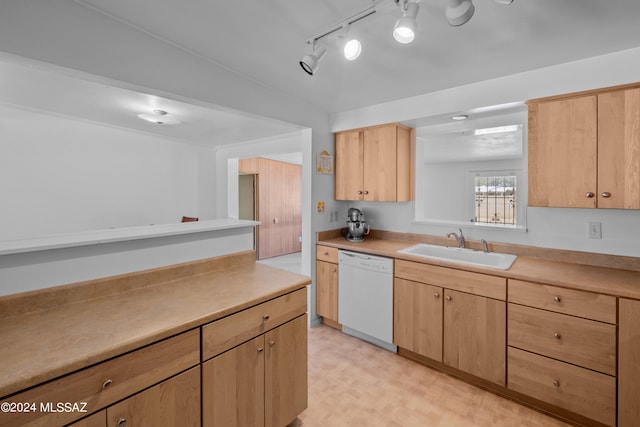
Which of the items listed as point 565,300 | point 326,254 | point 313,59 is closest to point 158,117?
point 326,254

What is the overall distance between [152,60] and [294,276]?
1.55 m

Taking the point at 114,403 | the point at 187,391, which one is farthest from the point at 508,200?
the point at 114,403

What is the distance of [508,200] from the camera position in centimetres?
287

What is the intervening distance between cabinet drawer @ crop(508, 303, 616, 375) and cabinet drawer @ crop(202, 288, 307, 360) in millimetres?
1415

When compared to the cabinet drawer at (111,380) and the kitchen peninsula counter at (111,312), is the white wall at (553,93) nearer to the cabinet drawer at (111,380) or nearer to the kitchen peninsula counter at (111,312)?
the kitchen peninsula counter at (111,312)

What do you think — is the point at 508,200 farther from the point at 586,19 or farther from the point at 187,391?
the point at 187,391

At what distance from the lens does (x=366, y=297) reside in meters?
2.65

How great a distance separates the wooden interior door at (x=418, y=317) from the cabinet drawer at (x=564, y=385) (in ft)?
1.64

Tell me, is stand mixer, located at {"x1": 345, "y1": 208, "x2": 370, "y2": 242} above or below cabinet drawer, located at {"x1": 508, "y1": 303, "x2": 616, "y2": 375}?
above

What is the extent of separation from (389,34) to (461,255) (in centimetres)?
190

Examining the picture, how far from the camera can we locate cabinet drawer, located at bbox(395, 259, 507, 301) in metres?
1.95

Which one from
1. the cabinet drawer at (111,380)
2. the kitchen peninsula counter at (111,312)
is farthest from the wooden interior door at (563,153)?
the cabinet drawer at (111,380)

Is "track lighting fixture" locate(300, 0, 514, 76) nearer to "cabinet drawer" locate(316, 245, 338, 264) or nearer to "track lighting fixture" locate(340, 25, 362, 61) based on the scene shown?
"track lighting fixture" locate(340, 25, 362, 61)

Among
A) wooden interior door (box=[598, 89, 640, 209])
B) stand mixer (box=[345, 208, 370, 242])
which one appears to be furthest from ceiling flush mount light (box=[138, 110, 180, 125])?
wooden interior door (box=[598, 89, 640, 209])
